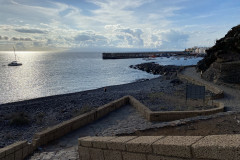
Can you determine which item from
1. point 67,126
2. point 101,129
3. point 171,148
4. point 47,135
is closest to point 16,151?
point 47,135

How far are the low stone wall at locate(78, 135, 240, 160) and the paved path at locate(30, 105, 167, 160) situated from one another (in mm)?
2128

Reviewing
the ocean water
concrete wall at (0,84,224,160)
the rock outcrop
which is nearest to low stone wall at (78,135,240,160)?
concrete wall at (0,84,224,160)

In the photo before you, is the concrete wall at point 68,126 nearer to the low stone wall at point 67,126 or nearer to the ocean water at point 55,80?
the low stone wall at point 67,126

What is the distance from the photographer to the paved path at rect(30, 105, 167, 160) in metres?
6.45

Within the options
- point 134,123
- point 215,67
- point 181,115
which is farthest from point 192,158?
point 215,67

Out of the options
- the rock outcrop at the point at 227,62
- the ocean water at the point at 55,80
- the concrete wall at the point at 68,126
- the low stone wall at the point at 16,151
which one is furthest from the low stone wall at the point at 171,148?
the ocean water at the point at 55,80

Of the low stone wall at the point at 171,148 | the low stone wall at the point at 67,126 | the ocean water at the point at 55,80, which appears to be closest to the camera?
the low stone wall at the point at 171,148

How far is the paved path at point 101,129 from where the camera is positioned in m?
6.45

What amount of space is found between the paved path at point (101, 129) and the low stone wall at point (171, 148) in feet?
6.98

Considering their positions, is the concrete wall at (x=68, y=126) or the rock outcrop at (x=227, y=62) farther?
the rock outcrop at (x=227, y=62)

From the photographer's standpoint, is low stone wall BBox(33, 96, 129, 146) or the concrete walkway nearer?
the concrete walkway

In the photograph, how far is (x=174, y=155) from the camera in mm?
3076

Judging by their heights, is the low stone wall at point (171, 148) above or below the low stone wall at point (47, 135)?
above

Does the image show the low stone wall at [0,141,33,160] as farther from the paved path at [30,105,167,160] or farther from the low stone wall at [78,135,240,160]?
the low stone wall at [78,135,240,160]
